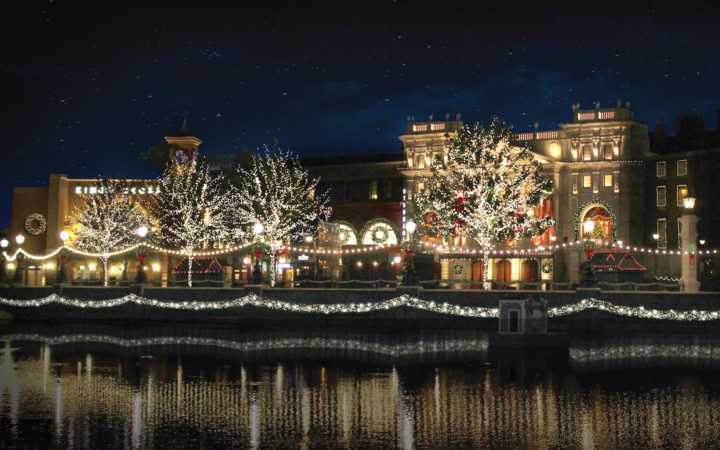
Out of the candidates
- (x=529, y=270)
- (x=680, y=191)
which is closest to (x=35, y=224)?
(x=529, y=270)

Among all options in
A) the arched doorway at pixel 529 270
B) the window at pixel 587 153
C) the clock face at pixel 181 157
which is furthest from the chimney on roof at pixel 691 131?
the clock face at pixel 181 157

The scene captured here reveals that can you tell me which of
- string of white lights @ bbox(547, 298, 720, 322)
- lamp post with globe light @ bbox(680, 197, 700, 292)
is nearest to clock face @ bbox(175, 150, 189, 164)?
string of white lights @ bbox(547, 298, 720, 322)

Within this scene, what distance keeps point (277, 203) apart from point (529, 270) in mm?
23402

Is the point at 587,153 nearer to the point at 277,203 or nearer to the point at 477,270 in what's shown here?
the point at 477,270

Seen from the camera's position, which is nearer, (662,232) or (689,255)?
(689,255)

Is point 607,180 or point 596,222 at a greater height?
point 607,180

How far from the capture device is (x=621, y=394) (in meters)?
33.8

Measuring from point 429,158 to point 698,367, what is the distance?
165ft

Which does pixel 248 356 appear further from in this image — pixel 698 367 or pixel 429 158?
pixel 429 158

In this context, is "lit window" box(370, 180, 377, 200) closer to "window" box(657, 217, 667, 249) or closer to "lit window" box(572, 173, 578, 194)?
"lit window" box(572, 173, 578, 194)

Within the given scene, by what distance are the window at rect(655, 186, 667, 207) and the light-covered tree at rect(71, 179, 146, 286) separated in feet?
154

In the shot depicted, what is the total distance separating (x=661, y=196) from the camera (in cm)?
8362

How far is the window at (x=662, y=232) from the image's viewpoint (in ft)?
272

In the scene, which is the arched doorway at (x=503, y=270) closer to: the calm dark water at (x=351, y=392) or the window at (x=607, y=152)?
the window at (x=607, y=152)
